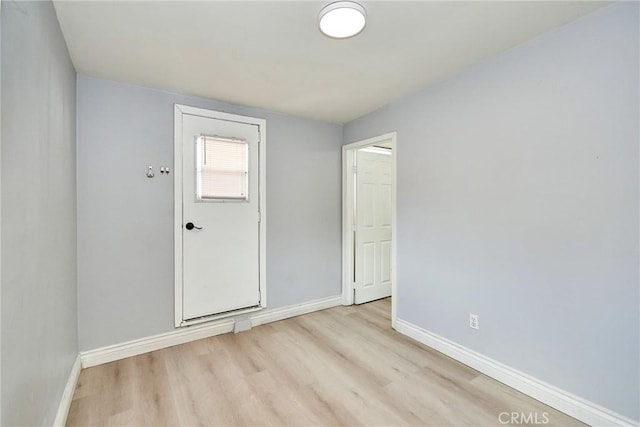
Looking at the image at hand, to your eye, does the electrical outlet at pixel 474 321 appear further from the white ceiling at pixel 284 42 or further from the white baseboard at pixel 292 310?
the white ceiling at pixel 284 42

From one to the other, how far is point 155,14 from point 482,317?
2961 mm

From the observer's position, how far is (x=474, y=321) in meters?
2.26

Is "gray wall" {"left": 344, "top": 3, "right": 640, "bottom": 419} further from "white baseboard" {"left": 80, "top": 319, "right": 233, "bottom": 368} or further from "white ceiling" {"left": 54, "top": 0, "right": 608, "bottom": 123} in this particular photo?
"white baseboard" {"left": 80, "top": 319, "right": 233, "bottom": 368}

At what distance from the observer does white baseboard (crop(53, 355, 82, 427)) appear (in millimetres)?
1592

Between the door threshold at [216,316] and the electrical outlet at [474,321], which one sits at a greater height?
the electrical outlet at [474,321]

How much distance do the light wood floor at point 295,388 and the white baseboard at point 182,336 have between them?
0.25ft

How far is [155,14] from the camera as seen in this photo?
5.29 ft

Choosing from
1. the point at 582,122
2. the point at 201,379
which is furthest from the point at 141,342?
the point at 582,122

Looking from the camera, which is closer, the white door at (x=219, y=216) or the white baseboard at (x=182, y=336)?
the white baseboard at (x=182, y=336)

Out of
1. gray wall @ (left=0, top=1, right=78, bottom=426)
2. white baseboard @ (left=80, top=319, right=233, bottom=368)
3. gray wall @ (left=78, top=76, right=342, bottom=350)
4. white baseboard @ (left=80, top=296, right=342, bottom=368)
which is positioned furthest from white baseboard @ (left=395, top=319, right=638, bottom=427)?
gray wall @ (left=0, top=1, right=78, bottom=426)

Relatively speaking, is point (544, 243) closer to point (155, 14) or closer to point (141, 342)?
point (155, 14)

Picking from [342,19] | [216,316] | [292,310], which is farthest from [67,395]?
[342,19]

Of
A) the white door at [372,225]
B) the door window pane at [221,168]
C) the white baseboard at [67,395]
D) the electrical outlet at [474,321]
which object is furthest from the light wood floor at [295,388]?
the door window pane at [221,168]

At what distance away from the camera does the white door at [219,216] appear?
2.68 metres
